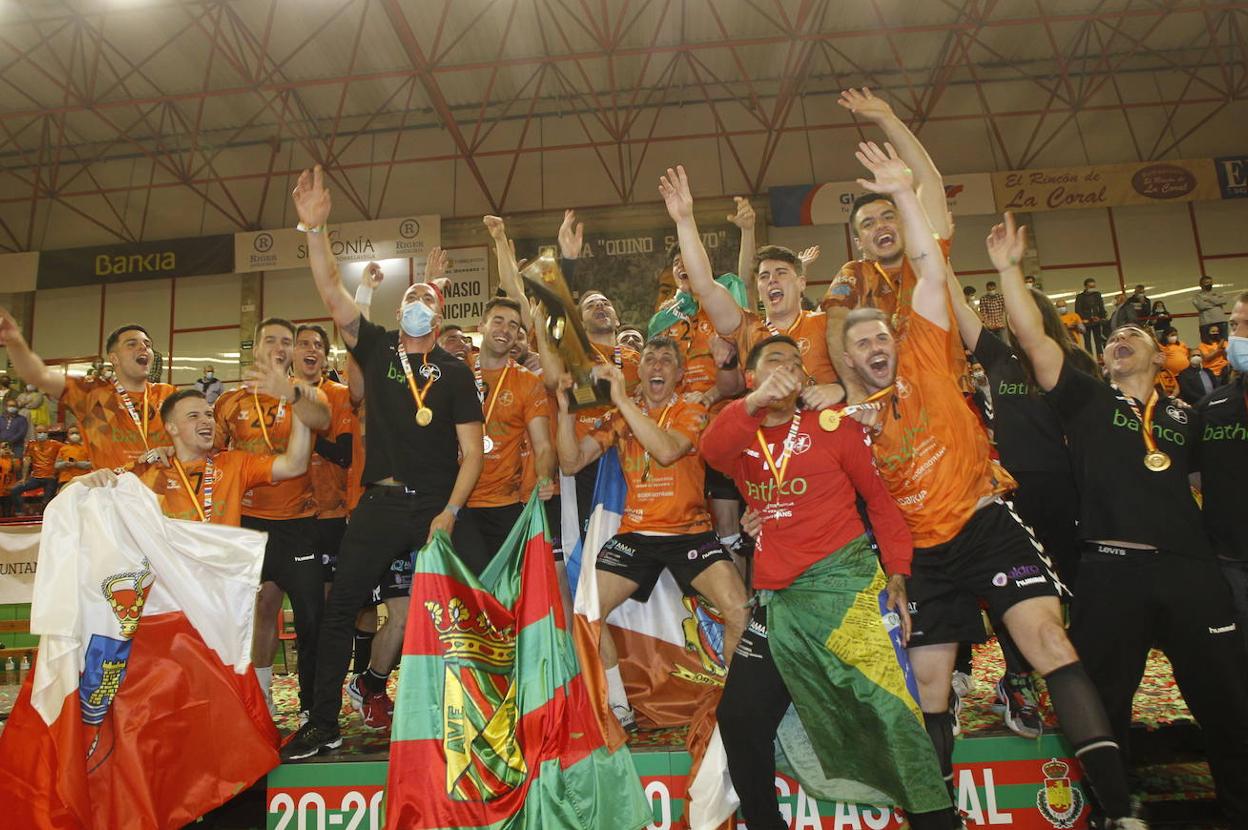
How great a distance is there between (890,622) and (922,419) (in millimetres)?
887

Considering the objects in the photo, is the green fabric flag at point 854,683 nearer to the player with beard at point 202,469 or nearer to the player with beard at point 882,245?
the player with beard at point 882,245

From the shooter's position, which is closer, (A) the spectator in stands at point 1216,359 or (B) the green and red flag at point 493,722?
(B) the green and red flag at point 493,722

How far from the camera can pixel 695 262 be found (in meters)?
4.26

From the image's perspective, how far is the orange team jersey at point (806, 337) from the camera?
4.42 meters

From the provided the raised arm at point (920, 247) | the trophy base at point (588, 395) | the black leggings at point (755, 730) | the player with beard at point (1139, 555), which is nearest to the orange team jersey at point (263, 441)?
the trophy base at point (588, 395)

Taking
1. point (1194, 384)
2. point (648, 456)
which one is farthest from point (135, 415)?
point (1194, 384)

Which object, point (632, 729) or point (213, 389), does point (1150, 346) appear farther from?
point (213, 389)

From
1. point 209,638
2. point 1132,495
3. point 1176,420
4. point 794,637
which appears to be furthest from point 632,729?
point 1176,420

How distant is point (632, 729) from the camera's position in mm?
4434

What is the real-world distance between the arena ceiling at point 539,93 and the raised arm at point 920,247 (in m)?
12.0

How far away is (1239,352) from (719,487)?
2.83 metres

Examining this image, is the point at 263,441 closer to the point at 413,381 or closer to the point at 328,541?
the point at 328,541

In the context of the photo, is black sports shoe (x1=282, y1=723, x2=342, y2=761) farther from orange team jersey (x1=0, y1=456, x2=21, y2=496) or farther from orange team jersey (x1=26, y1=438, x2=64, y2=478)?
orange team jersey (x1=0, y1=456, x2=21, y2=496)

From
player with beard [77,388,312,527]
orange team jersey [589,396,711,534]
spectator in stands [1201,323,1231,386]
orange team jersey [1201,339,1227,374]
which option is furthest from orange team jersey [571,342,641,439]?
orange team jersey [1201,339,1227,374]
